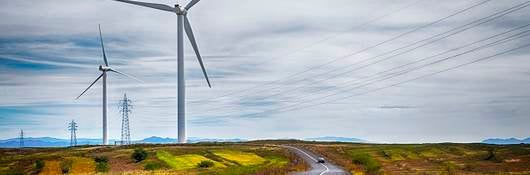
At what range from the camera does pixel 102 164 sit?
11200cm

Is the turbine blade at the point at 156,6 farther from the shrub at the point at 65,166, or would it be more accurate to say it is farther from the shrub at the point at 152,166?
the shrub at the point at 65,166

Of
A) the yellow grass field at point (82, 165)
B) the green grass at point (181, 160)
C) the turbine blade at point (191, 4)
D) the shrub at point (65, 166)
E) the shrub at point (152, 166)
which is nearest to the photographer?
the shrub at point (65, 166)

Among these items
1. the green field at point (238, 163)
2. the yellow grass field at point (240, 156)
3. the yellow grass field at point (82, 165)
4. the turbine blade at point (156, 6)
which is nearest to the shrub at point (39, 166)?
the green field at point (238, 163)

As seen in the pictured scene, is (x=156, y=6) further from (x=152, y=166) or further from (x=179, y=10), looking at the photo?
(x=152, y=166)

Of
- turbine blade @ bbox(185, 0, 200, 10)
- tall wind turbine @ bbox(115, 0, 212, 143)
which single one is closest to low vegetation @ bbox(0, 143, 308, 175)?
tall wind turbine @ bbox(115, 0, 212, 143)

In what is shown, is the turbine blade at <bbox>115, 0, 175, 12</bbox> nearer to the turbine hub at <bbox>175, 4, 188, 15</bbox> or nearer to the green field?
the turbine hub at <bbox>175, 4, 188, 15</bbox>

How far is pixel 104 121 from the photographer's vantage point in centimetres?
17475

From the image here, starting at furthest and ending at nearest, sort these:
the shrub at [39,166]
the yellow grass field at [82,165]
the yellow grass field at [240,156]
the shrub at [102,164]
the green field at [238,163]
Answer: the yellow grass field at [240,156], the shrub at [39,166], the shrub at [102,164], the yellow grass field at [82,165], the green field at [238,163]

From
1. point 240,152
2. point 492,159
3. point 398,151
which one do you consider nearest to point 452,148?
point 398,151

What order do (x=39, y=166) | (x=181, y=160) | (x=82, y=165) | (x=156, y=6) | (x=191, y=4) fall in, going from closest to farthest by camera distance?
(x=39, y=166) → (x=82, y=165) → (x=156, y=6) → (x=181, y=160) → (x=191, y=4)

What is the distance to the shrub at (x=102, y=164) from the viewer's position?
349ft

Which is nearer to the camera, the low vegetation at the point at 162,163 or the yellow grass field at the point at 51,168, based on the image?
the low vegetation at the point at 162,163

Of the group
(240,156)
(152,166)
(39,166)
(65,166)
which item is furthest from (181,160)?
(39,166)

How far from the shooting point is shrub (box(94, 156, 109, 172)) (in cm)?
10628
